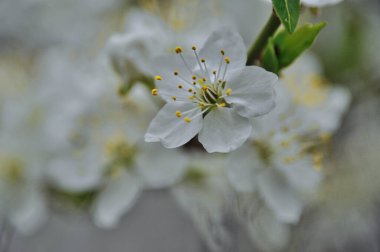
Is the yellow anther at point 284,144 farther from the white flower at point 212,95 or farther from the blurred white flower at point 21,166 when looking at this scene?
the blurred white flower at point 21,166

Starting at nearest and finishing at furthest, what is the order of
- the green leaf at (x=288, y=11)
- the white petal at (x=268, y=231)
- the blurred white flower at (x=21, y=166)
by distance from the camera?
the green leaf at (x=288, y=11)
the white petal at (x=268, y=231)
the blurred white flower at (x=21, y=166)

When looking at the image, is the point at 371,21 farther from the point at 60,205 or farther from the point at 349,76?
the point at 60,205

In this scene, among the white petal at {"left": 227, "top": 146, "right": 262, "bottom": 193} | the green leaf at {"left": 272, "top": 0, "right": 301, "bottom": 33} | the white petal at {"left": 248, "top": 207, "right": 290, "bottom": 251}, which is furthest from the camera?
the white petal at {"left": 248, "top": 207, "right": 290, "bottom": 251}

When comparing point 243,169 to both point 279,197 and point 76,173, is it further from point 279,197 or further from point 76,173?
point 76,173

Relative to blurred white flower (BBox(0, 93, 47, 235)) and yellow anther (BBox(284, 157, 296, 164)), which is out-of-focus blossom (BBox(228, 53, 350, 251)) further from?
blurred white flower (BBox(0, 93, 47, 235))

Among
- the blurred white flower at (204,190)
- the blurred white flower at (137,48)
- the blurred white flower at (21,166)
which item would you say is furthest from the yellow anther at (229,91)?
the blurred white flower at (21,166)

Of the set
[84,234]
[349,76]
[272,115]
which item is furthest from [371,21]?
[84,234]

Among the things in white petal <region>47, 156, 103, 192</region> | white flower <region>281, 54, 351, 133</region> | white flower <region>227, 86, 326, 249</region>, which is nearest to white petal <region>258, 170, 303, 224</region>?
white flower <region>227, 86, 326, 249</region>
